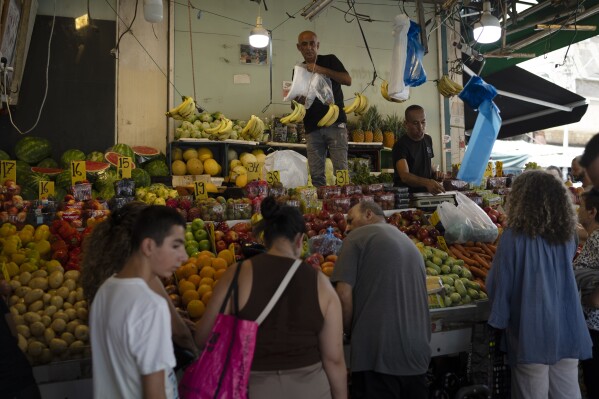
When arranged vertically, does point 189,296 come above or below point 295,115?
below

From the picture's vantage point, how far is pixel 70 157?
7.88 meters

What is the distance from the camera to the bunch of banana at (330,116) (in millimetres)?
6230

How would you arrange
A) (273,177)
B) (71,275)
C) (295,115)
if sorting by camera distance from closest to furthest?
1. (71,275)
2. (273,177)
3. (295,115)

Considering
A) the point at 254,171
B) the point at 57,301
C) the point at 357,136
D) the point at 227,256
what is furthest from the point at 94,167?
the point at 357,136

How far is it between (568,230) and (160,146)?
20.9 ft

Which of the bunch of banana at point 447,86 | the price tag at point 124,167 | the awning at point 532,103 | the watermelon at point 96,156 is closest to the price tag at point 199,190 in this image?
the price tag at point 124,167

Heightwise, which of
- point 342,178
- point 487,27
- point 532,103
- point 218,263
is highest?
point 487,27

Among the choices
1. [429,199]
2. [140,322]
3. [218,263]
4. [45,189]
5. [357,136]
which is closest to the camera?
[140,322]

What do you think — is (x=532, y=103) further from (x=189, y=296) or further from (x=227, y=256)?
(x=189, y=296)

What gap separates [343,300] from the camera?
3223 millimetres

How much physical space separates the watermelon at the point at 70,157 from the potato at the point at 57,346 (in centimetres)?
520

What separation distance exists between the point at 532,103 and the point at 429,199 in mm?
6691

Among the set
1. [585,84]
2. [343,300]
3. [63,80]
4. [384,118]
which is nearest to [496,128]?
[343,300]

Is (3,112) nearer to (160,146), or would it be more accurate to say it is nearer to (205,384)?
(160,146)
